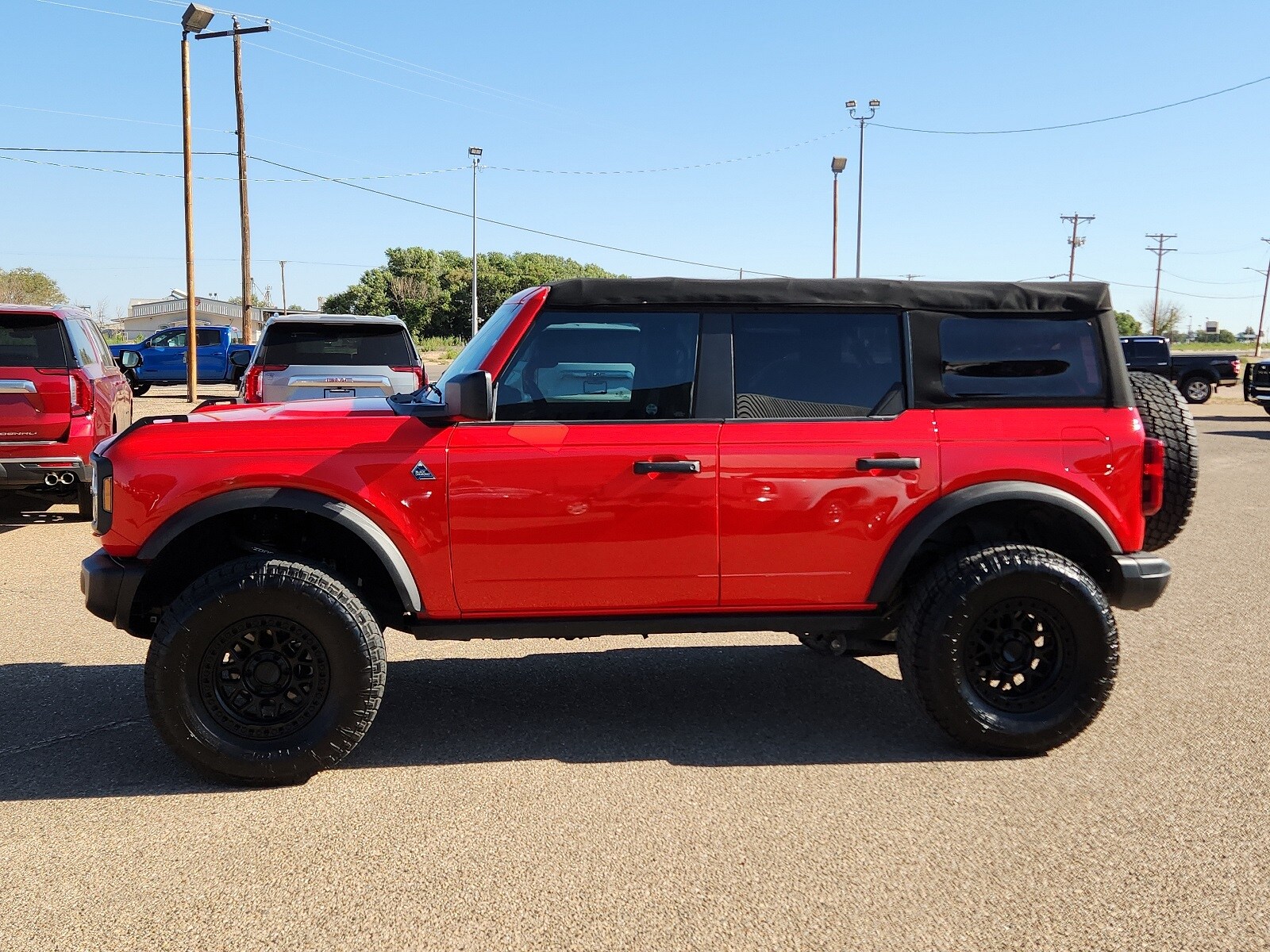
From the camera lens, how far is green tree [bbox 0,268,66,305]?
90188 millimetres

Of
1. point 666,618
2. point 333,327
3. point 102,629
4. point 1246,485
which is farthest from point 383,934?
point 1246,485

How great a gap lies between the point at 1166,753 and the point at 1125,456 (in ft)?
4.01

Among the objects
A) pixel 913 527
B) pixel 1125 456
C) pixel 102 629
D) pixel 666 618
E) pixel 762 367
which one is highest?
pixel 762 367

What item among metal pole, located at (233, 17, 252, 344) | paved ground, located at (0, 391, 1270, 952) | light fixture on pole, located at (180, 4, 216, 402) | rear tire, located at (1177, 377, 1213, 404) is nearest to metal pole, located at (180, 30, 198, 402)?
light fixture on pole, located at (180, 4, 216, 402)

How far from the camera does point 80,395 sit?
938 cm

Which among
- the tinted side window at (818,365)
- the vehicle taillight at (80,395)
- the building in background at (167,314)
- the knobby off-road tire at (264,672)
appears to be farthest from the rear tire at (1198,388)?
the building in background at (167,314)

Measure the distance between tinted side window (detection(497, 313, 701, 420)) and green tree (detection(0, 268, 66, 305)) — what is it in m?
96.3

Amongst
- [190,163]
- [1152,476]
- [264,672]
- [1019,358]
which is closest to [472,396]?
[264,672]

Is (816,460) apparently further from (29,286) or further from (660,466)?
(29,286)

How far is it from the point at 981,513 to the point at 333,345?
8.36 metres

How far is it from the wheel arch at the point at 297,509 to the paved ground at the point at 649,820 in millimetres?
826

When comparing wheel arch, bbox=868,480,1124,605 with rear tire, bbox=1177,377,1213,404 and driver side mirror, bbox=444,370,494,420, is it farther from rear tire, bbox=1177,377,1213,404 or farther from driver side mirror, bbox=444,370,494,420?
rear tire, bbox=1177,377,1213,404

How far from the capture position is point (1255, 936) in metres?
3.09

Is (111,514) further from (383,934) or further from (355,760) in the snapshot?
(383,934)
